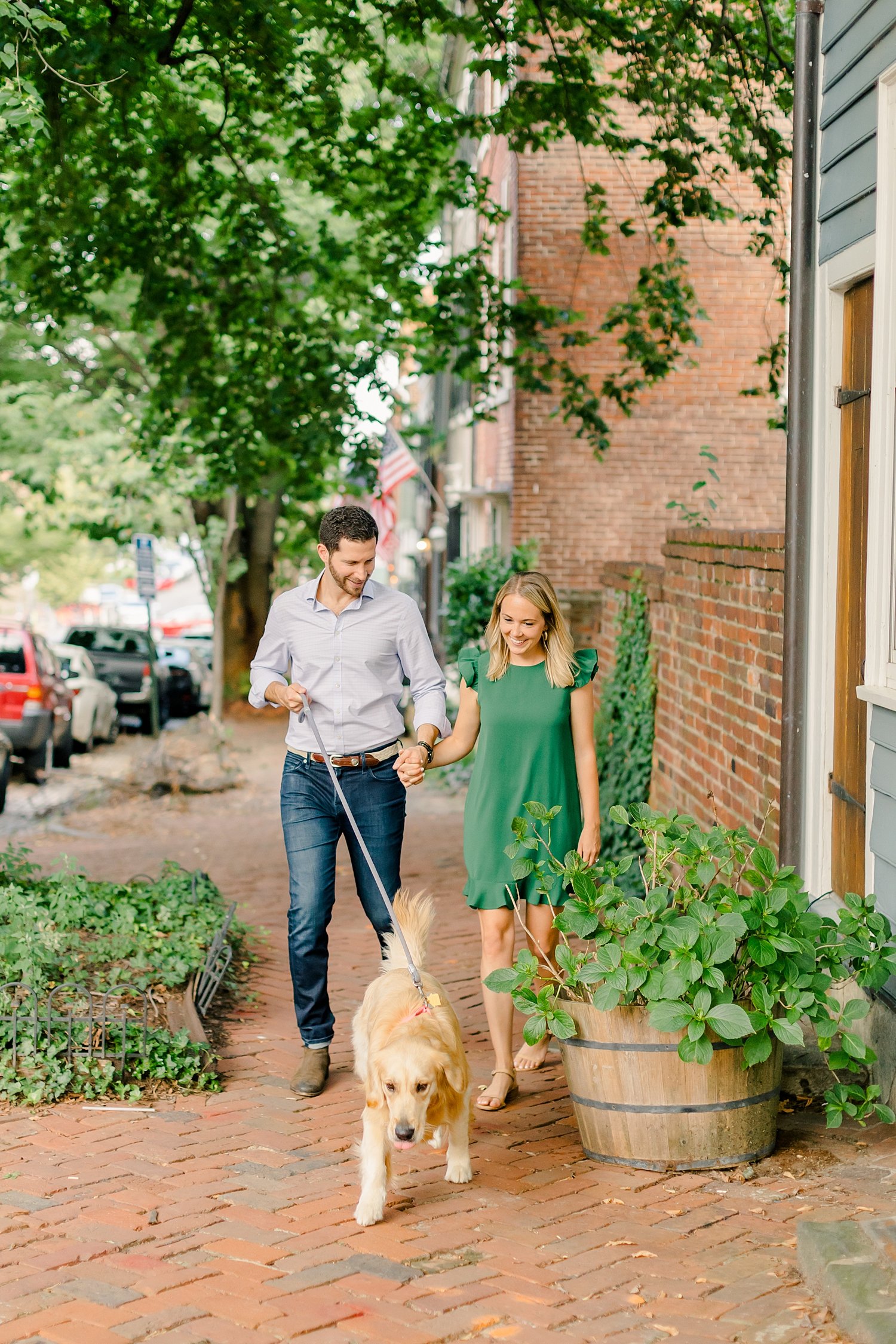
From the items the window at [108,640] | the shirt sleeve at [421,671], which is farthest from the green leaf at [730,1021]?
the window at [108,640]

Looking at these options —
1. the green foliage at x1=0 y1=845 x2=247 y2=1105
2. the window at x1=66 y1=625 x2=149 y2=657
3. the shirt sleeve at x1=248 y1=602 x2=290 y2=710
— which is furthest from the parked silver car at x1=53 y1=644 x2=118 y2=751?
the shirt sleeve at x1=248 y1=602 x2=290 y2=710

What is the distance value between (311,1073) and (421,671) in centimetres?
158

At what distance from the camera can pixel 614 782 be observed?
33.4 ft

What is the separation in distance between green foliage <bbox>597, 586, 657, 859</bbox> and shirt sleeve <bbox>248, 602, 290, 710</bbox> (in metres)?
4.19

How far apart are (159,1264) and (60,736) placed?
15.4 metres

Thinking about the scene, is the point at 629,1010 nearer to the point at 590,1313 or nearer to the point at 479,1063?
the point at 590,1313

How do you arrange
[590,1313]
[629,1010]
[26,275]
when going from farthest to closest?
[26,275]
[629,1010]
[590,1313]

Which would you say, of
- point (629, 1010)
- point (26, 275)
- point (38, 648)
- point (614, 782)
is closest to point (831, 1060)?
A: point (629, 1010)

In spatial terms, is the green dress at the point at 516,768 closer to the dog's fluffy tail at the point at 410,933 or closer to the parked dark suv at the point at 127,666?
the dog's fluffy tail at the point at 410,933

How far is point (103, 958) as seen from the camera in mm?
6328

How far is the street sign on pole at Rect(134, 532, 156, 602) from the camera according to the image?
1955 centimetres

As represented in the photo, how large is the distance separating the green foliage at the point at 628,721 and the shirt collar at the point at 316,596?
167 inches

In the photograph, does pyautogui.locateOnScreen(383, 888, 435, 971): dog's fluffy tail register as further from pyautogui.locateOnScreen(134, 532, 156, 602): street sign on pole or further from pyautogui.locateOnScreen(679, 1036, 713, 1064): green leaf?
pyautogui.locateOnScreen(134, 532, 156, 602): street sign on pole

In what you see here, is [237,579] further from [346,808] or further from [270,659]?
[346,808]
